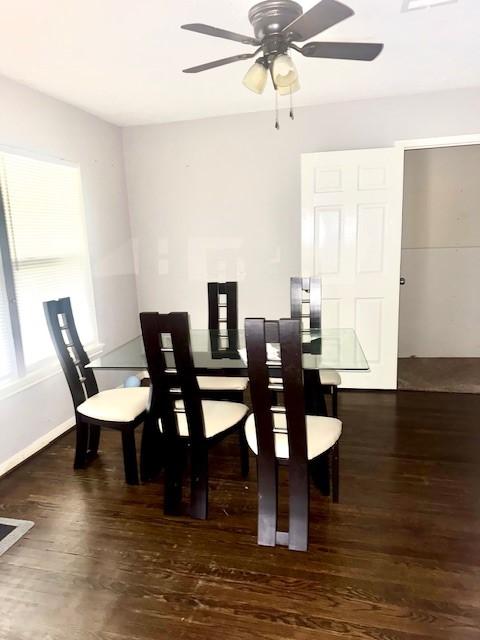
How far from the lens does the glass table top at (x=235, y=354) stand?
223cm

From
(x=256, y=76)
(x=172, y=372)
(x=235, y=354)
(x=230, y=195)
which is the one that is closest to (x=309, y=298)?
(x=235, y=354)

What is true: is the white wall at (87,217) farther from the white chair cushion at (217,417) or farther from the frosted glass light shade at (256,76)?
the frosted glass light shade at (256,76)

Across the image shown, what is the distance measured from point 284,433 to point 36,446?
1.92m

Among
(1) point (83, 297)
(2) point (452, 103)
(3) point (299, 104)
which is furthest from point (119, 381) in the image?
(2) point (452, 103)

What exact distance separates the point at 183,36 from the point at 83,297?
2117 mm

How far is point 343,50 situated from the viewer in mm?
1880

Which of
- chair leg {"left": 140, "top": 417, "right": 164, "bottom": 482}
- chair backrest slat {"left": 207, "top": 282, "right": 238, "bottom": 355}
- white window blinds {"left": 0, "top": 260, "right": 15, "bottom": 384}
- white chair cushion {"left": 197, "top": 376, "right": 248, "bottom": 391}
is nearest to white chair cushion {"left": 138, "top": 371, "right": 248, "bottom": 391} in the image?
white chair cushion {"left": 197, "top": 376, "right": 248, "bottom": 391}

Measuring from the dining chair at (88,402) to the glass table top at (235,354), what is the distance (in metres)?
0.19

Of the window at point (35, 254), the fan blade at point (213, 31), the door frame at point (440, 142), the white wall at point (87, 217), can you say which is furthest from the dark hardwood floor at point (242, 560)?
the door frame at point (440, 142)

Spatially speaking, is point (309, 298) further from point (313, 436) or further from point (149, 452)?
point (149, 452)

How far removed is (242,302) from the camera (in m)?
4.17

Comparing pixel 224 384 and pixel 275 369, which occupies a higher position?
pixel 275 369

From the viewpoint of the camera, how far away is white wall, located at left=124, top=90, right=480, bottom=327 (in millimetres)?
3699

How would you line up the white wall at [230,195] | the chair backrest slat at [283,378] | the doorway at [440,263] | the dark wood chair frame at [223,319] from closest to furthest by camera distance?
the chair backrest slat at [283,378] → the dark wood chair frame at [223,319] → the white wall at [230,195] → the doorway at [440,263]
